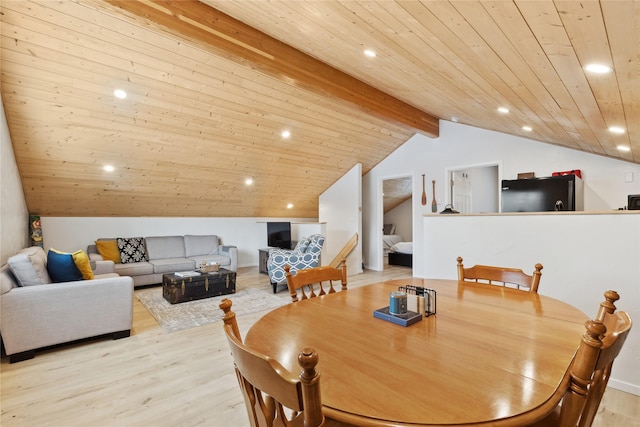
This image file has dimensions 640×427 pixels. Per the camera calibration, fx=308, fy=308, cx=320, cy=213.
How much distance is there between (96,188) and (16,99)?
6.31ft

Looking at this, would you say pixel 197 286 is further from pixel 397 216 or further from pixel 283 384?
pixel 397 216

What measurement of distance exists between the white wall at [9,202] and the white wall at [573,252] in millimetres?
4702

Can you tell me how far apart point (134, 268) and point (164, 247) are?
885 millimetres

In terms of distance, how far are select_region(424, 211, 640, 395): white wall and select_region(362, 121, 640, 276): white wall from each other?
2646 mm

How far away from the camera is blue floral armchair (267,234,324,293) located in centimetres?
487

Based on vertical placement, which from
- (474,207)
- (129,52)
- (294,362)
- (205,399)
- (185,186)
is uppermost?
(129,52)

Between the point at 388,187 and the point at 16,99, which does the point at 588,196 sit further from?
the point at 16,99

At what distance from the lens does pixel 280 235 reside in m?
6.60

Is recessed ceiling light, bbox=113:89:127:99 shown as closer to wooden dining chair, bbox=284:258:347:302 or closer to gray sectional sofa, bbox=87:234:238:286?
gray sectional sofa, bbox=87:234:238:286

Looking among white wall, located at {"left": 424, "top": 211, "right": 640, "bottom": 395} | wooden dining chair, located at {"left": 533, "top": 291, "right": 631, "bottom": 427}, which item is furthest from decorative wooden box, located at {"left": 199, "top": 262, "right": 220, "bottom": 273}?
wooden dining chair, located at {"left": 533, "top": 291, "right": 631, "bottom": 427}

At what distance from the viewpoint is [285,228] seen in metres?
6.60

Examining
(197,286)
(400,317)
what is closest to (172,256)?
(197,286)

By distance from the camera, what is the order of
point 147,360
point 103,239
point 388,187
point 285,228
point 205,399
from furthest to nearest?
point 388,187, point 285,228, point 103,239, point 147,360, point 205,399

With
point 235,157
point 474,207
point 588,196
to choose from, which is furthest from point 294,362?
point 474,207
